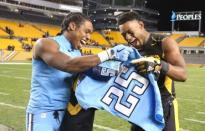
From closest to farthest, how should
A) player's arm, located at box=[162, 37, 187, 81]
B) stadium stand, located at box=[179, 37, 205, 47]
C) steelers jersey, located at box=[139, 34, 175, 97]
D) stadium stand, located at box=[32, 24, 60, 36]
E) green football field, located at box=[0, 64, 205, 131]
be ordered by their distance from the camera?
player's arm, located at box=[162, 37, 187, 81] → steelers jersey, located at box=[139, 34, 175, 97] → green football field, located at box=[0, 64, 205, 131] → stadium stand, located at box=[32, 24, 60, 36] → stadium stand, located at box=[179, 37, 205, 47]

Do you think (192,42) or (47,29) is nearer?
(47,29)

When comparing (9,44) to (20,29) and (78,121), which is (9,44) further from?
(78,121)

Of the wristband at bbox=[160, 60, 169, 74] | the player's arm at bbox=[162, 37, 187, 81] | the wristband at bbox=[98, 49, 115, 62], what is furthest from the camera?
the player's arm at bbox=[162, 37, 187, 81]

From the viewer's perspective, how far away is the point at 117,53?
332 centimetres

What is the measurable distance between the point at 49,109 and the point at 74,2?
5940cm

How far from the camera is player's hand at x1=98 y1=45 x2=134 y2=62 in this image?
3.25 metres

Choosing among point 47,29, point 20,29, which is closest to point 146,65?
point 20,29

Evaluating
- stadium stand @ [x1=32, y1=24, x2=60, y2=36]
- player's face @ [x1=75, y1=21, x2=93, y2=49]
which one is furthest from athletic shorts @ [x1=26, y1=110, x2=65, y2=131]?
stadium stand @ [x1=32, y1=24, x2=60, y2=36]

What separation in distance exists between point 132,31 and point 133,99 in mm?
575

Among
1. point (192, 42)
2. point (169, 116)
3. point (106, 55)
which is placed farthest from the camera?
point (192, 42)

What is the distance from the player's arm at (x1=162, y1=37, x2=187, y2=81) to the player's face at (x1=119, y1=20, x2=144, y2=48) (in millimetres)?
245

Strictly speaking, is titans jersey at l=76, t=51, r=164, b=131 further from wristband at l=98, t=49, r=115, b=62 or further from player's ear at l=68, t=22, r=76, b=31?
player's ear at l=68, t=22, r=76, b=31

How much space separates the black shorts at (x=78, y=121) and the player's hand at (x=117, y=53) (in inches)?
24.6

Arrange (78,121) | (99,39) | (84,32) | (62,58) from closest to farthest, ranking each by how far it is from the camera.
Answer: (62,58) < (84,32) < (78,121) < (99,39)
